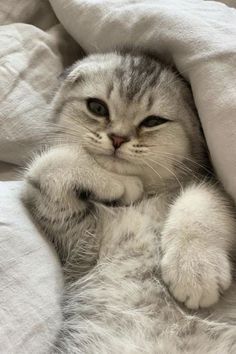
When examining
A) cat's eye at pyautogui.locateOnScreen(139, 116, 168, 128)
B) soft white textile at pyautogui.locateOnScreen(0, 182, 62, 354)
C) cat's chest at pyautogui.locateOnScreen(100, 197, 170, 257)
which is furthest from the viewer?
cat's eye at pyautogui.locateOnScreen(139, 116, 168, 128)

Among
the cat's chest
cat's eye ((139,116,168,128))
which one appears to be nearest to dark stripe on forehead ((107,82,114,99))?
cat's eye ((139,116,168,128))

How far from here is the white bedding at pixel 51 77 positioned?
0.85 m

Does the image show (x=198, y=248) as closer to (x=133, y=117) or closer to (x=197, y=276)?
(x=197, y=276)

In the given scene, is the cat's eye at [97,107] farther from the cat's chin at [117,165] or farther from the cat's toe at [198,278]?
the cat's toe at [198,278]

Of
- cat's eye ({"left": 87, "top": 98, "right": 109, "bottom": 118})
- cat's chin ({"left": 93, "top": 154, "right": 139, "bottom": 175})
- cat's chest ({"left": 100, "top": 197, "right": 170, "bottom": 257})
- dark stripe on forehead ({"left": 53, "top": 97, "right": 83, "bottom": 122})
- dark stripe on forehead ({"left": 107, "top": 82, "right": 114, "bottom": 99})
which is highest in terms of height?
dark stripe on forehead ({"left": 107, "top": 82, "right": 114, "bottom": 99})

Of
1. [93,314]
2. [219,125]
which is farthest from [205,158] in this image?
[93,314]

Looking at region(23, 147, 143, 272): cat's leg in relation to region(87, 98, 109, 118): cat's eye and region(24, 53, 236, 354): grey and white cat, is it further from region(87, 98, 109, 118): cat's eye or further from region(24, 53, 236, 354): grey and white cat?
region(87, 98, 109, 118): cat's eye

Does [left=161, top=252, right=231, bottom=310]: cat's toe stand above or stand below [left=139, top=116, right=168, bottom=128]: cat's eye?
below

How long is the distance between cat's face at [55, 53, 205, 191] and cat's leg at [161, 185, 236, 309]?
124 millimetres

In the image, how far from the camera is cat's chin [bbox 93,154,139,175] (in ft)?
3.42

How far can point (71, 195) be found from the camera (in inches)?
39.3

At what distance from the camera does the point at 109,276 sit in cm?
95

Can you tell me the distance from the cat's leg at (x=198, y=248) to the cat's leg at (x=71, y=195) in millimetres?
132

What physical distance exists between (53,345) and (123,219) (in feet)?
0.93
